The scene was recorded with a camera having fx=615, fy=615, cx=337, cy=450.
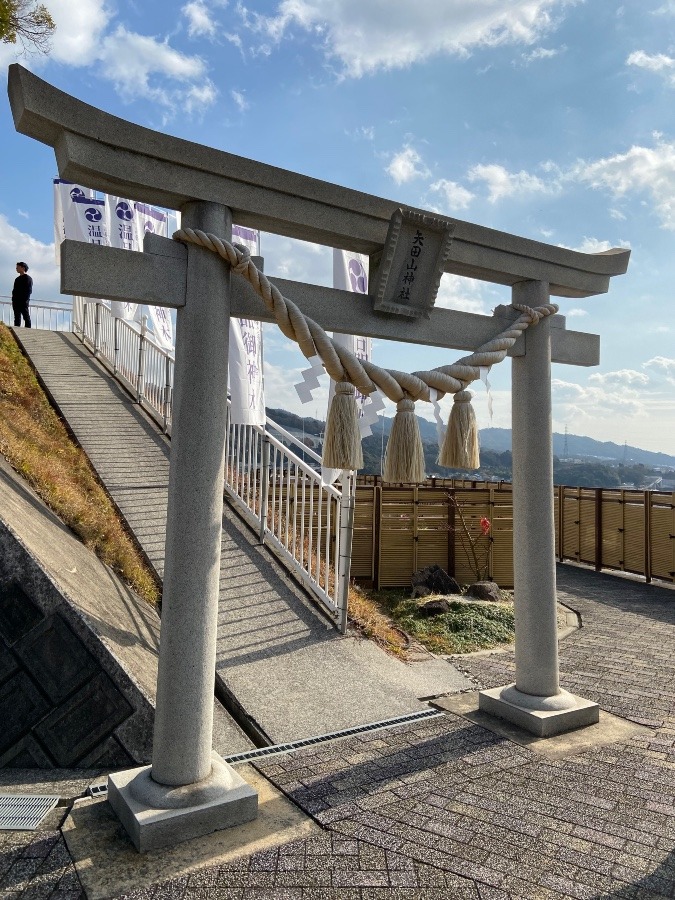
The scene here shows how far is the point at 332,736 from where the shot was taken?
12.9 ft

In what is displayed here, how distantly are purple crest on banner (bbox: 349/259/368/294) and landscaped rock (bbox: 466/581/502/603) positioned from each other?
14.1 ft

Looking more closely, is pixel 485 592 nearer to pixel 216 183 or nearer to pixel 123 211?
pixel 216 183

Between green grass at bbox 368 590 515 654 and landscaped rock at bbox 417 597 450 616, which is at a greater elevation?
landscaped rock at bbox 417 597 450 616

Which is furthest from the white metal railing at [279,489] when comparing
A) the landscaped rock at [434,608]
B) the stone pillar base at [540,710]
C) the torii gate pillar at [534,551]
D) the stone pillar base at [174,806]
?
the stone pillar base at [174,806]

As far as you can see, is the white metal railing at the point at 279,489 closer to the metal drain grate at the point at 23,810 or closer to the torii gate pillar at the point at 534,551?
the torii gate pillar at the point at 534,551

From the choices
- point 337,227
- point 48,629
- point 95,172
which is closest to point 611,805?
point 48,629

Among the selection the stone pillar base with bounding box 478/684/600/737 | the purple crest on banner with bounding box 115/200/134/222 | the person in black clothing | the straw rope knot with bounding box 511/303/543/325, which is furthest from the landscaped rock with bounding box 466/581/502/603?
the person in black clothing

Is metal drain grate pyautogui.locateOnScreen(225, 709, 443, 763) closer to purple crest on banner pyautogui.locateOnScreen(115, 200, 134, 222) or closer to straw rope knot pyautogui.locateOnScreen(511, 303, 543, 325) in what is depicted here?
straw rope knot pyautogui.locateOnScreen(511, 303, 543, 325)

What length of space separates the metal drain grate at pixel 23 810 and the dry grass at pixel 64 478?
2.04 metres

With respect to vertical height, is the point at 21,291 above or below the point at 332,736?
above

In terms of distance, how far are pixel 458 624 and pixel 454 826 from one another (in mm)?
4275

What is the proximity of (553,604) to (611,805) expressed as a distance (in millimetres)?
1334

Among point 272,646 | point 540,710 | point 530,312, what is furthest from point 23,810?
point 530,312

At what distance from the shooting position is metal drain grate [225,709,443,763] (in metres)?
3.67
